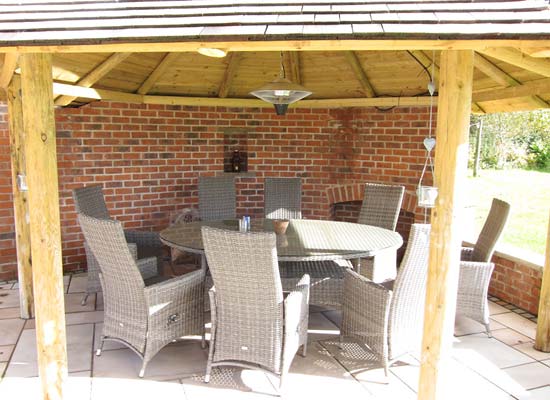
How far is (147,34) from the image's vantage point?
239 centimetres

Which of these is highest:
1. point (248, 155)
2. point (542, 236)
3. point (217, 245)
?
point (248, 155)

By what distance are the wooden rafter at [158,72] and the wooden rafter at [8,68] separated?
1.54m

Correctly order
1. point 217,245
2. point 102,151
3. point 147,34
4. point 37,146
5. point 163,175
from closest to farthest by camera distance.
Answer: point 147,34 < point 37,146 < point 217,245 < point 102,151 < point 163,175

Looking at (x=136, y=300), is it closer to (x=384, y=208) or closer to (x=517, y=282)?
(x=384, y=208)

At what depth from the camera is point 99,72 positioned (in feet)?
13.8

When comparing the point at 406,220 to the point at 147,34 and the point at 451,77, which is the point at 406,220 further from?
the point at 147,34

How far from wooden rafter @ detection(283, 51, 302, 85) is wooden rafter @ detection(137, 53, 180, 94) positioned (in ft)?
3.94

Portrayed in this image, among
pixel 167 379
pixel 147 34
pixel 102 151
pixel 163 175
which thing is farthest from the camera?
pixel 163 175

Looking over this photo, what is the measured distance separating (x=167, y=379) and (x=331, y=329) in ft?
4.96

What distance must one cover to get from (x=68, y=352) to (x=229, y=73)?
336cm

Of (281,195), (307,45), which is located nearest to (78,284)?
(281,195)

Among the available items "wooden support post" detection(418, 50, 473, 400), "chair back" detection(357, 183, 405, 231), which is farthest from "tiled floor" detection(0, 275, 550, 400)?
"chair back" detection(357, 183, 405, 231)

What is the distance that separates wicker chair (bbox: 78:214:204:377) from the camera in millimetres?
3182

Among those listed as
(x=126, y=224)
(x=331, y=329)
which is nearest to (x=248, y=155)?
(x=126, y=224)
